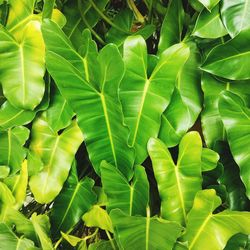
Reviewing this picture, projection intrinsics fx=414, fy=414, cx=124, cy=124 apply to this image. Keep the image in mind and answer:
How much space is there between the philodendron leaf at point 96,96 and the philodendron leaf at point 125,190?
0.12 ft

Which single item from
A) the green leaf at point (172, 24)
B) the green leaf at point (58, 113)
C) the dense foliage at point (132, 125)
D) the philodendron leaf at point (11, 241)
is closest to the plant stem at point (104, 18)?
the dense foliage at point (132, 125)

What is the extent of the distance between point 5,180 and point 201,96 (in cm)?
62

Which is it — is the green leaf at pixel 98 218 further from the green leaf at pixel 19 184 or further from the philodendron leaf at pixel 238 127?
the philodendron leaf at pixel 238 127

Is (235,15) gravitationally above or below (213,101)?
above

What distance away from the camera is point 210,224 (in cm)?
97

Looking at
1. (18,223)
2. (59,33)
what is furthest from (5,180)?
(59,33)

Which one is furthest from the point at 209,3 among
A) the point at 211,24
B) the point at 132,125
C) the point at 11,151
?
the point at 11,151

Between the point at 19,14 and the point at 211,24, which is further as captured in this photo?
the point at 19,14

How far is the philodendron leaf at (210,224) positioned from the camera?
939mm

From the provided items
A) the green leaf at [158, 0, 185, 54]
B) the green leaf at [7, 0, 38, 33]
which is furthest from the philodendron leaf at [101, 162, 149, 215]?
the green leaf at [7, 0, 38, 33]

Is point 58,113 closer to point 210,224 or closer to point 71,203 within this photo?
point 71,203

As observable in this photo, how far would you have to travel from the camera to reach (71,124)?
1146mm

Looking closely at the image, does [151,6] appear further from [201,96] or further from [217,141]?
[217,141]

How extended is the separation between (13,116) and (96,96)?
271 millimetres
